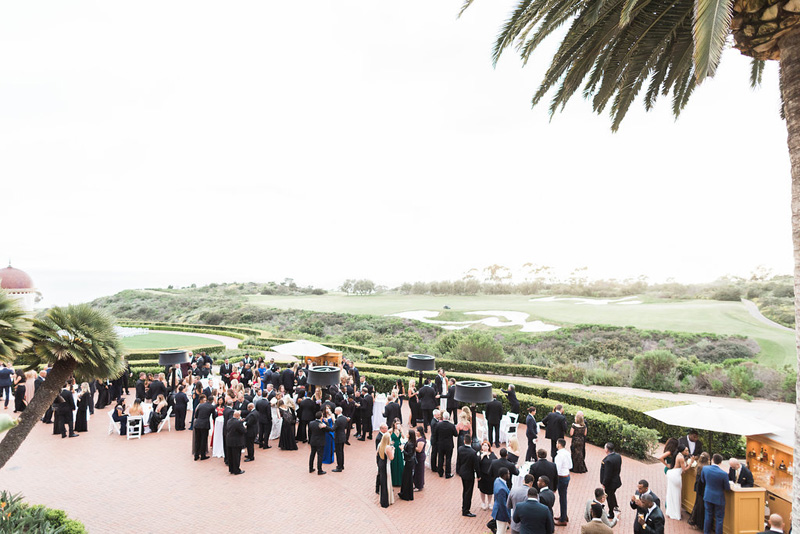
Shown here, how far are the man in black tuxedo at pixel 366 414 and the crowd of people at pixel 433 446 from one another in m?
0.03

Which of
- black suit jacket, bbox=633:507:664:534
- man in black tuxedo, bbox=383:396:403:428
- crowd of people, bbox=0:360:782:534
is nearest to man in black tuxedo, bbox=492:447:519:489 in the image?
crowd of people, bbox=0:360:782:534

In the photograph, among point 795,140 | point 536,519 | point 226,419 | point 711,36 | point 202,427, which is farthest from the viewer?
point 202,427

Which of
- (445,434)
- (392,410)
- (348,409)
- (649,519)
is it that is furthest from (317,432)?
(649,519)

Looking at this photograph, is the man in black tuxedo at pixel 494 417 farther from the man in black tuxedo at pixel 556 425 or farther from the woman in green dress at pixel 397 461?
the woman in green dress at pixel 397 461

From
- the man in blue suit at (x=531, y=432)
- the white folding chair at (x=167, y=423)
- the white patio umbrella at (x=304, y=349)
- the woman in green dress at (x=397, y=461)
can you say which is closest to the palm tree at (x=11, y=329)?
the woman in green dress at (x=397, y=461)

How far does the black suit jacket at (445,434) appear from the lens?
1071 cm

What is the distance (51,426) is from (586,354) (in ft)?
93.9

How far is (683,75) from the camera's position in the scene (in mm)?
8781

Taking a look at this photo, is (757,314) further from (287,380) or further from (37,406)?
(37,406)

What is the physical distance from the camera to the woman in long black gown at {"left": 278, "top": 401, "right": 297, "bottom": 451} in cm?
1261

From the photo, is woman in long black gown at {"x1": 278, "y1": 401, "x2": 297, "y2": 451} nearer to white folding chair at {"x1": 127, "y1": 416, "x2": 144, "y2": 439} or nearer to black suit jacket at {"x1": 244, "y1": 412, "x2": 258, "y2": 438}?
black suit jacket at {"x1": 244, "y1": 412, "x2": 258, "y2": 438}

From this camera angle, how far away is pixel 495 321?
41469mm

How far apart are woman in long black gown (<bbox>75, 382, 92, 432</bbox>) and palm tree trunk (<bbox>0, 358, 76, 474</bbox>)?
883 cm

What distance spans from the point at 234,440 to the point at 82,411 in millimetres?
6889
